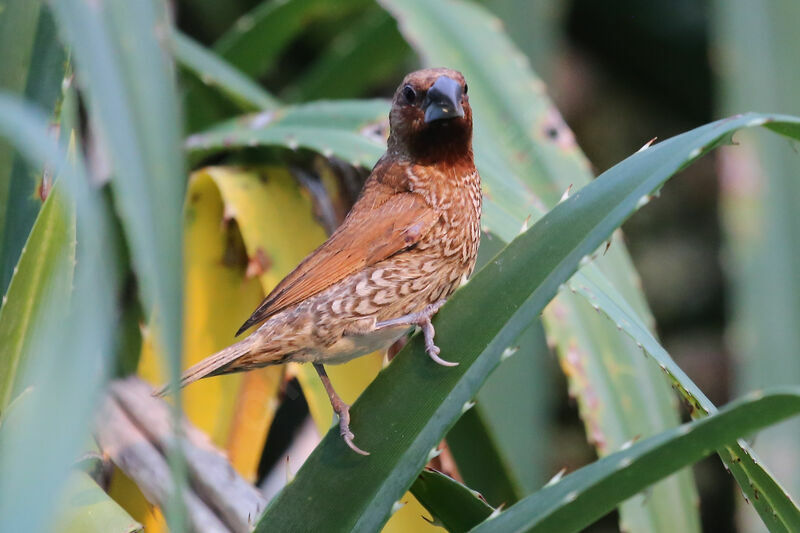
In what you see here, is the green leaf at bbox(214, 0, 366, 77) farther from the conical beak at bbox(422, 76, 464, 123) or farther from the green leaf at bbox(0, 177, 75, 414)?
the green leaf at bbox(0, 177, 75, 414)

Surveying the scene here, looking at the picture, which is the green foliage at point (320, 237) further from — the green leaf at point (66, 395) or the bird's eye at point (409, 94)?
the bird's eye at point (409, 94)

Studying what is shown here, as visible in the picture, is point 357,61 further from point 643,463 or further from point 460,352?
point 643,463

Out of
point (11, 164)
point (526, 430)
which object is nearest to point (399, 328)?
point (11, 164)

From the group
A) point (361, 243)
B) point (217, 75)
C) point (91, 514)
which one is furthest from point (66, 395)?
point (217, 75)

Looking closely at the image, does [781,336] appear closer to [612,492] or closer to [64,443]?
[612,492]

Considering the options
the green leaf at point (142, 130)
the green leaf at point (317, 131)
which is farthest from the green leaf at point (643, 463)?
the green leaf at point (317, 131)
